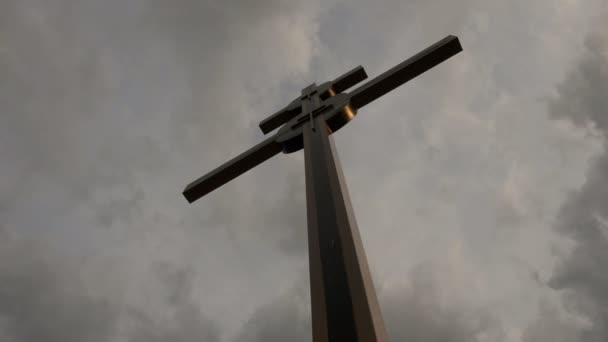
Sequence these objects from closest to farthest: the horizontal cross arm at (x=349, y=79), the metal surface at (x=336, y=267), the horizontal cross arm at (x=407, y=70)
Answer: the metal surface at (x=336, y=267) → the horizontal cross arm at (x=407, y=70) → the horizontal cross arm at (x=349, y=79)

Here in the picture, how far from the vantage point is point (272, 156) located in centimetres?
549

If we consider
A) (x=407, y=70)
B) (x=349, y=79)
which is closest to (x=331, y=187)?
(x=407, y=70)

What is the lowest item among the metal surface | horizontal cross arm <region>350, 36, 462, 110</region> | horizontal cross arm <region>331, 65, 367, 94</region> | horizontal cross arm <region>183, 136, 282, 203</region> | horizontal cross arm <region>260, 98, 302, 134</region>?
the metal surface

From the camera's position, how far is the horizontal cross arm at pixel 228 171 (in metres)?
5.44

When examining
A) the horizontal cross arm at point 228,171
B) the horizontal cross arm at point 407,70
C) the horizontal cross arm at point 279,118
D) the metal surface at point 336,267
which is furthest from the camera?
the horizontal cross arm at point 279,118

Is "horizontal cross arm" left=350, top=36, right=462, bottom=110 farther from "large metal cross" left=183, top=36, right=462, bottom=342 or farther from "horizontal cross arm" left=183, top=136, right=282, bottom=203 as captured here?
"horizontal cross arm" left=183, top=136, right=282, bottom=203

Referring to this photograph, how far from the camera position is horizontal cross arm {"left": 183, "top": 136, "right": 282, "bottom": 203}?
5.44 metres

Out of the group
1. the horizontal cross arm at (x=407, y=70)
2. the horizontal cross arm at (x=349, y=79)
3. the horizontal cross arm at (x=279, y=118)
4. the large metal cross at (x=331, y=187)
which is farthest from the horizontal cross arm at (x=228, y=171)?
the horizontal cross arm at (x=349, y=79)

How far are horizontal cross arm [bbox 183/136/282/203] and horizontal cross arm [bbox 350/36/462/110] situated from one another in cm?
122

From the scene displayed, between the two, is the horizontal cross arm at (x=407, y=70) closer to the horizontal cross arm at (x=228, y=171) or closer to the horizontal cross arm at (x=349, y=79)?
the horizontal cross arm at (x=349, y=79)

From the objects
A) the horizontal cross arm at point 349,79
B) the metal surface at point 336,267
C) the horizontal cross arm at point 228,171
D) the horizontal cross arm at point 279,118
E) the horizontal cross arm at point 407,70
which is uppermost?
the horizontal cross arm at point 349,79

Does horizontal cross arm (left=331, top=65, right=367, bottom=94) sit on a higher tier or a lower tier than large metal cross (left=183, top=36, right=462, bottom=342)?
higher

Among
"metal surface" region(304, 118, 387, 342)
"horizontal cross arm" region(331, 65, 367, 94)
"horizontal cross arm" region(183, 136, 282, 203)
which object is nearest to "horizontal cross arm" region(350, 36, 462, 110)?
"horizontal cross arm" region(331, 65, 367, 94)

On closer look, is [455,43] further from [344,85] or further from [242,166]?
[242,166]
